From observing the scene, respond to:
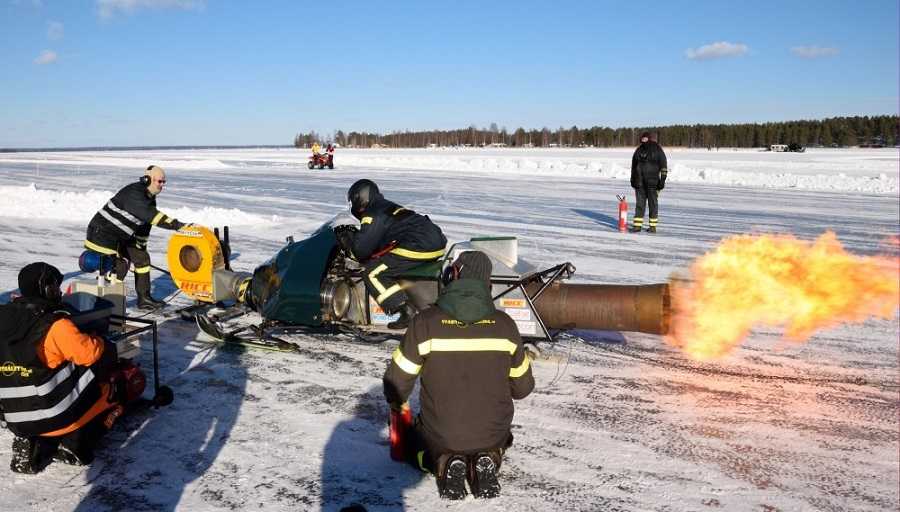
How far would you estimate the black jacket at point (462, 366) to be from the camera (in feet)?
10.3

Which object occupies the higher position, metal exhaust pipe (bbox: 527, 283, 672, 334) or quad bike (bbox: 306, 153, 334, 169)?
quad bike (bbox: 306, 153, 334, 169)

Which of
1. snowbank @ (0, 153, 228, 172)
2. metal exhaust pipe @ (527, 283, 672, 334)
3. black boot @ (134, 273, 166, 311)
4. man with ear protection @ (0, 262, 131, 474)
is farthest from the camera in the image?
snowbank @ (0, 153, 228, 172)

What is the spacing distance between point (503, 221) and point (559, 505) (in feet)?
38.3

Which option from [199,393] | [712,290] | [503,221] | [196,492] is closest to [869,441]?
[712,290]

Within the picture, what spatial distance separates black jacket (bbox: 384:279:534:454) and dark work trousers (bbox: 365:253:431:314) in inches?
87.2

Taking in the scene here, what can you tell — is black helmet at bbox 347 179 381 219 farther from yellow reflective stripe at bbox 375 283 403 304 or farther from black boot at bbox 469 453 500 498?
black boot at bbox 469 453 500 498

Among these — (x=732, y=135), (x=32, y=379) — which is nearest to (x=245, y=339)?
(x=32, y=379)

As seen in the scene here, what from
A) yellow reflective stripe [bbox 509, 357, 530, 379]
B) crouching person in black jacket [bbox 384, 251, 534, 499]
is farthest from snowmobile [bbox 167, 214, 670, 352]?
crouching person in black jacket [bbox 384, 251, 534, 499]

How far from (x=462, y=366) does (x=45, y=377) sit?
2429mm

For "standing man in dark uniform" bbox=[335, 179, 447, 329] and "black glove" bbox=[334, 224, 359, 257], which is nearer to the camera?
"standing man in dark uniform" bbox=[335, 179, 447, 329]

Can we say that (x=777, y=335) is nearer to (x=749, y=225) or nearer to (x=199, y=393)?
(x=199, y=393)

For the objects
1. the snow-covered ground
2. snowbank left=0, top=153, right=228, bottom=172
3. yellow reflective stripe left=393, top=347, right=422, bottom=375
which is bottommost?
the snow-covered ground

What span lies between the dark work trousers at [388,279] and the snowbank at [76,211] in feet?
30.9

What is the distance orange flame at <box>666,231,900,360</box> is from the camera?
533cm
